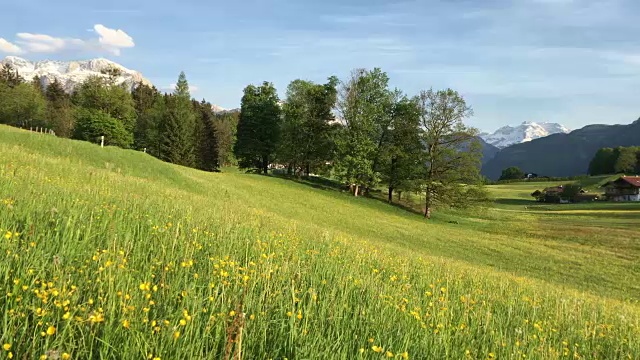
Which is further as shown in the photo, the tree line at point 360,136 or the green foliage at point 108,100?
the green foliage at point 108,100

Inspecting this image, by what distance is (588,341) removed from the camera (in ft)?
19.3

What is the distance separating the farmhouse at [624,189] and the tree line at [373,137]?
93215 millimetres

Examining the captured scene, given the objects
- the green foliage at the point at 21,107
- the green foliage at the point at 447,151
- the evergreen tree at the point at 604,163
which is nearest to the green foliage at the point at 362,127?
the green foliage at the point at 447,151

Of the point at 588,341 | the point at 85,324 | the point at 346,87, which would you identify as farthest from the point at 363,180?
the point at 85,324

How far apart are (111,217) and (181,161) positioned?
7944cm

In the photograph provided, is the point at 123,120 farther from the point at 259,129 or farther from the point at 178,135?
the point at 259,129

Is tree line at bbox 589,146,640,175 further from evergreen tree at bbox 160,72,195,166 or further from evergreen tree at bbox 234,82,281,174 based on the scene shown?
evergreen tree at bbox 160,72,195,166

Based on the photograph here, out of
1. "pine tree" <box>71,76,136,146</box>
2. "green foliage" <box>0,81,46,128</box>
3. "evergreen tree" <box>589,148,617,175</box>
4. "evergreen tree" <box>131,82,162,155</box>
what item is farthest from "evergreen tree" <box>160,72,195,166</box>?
"evergreen tree" <box>589,148,617,175</box>

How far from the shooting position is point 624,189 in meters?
A: 115

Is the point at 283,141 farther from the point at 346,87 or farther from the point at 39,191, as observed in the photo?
the point at 39,191

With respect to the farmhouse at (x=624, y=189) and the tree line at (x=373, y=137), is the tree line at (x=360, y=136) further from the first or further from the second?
the farmhouse at (x=624, y=189)

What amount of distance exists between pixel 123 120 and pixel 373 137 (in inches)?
2775

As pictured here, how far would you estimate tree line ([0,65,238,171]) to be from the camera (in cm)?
8156

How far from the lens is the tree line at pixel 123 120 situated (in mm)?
81562
